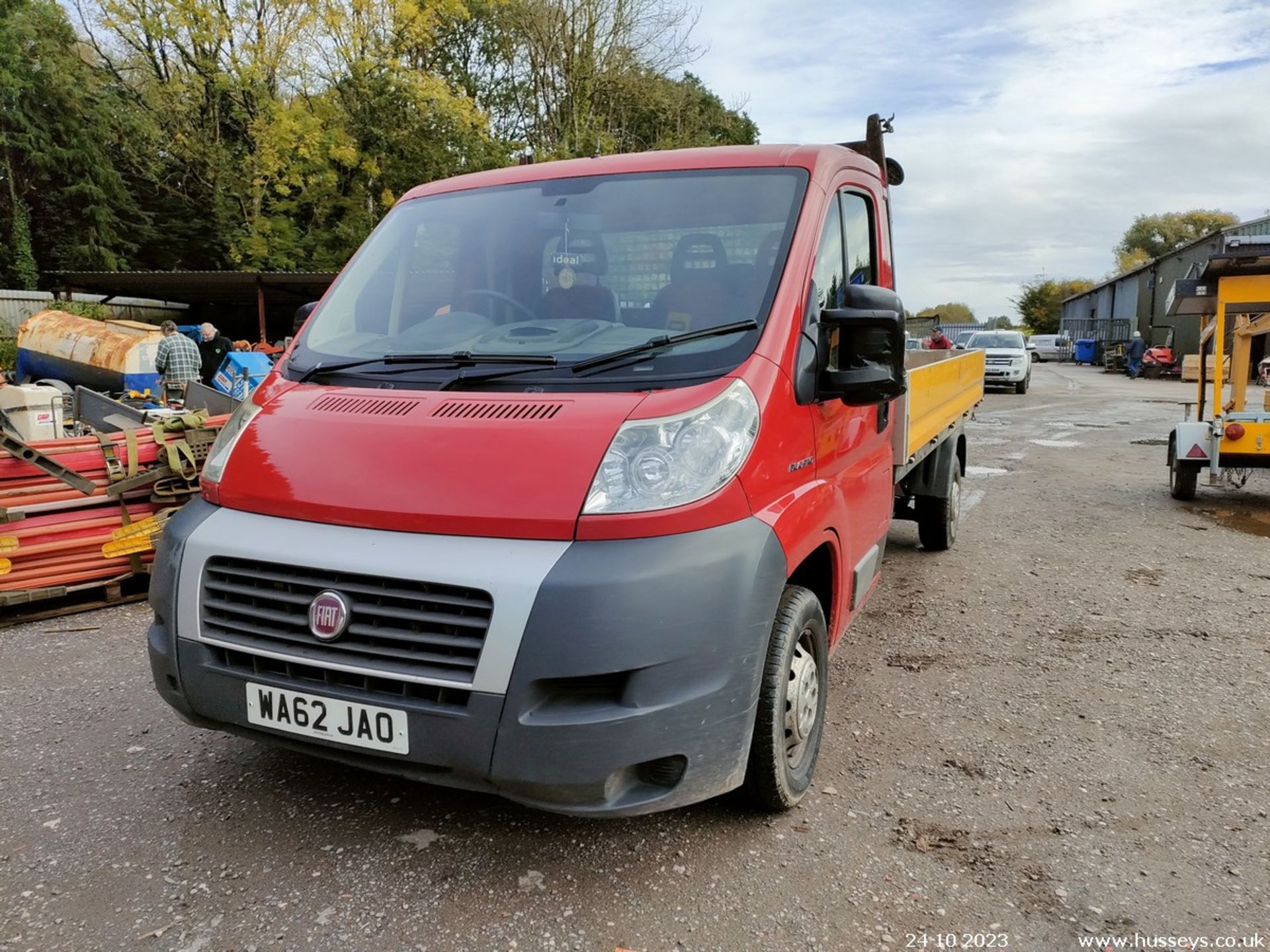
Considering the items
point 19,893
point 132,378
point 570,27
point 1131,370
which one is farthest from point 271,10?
point 1131,370

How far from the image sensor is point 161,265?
30438mm

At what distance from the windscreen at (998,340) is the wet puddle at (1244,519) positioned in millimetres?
17291

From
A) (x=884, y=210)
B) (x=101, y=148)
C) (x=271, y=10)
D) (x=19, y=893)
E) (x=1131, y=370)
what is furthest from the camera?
(x=1131, y=370)

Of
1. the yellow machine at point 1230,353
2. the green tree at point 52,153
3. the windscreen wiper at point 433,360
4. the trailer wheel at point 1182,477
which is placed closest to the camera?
the windscreen wiper at point 433,360

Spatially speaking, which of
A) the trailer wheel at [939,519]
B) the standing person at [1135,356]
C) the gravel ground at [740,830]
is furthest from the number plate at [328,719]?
the standing person at [1135,356]

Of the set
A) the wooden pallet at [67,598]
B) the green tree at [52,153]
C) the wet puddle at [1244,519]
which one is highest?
the green tree at [52,153]

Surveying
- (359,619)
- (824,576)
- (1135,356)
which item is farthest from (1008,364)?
(359,619)

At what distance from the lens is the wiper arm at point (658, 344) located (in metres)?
2.65

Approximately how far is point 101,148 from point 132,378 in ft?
59.5

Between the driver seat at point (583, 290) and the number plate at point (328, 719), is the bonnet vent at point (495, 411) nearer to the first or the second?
the driver seat at point (583, 290)

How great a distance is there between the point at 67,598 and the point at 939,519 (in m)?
5.71

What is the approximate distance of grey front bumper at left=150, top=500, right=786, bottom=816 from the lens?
217 cm

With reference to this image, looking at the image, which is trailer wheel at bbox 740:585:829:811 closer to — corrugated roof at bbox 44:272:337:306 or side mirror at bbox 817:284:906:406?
side mirror at bbox 817:284:906:406

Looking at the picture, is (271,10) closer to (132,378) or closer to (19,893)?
(132,378)
